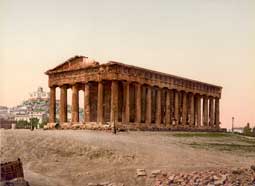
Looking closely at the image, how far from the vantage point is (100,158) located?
19.8m

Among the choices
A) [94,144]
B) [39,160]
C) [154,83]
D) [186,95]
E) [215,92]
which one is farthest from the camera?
[215,92]

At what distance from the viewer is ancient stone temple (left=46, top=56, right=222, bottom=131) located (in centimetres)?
3797

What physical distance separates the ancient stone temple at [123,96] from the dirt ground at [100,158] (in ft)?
38.2

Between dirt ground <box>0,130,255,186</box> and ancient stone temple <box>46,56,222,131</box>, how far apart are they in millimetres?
11658

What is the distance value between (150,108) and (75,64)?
744cm

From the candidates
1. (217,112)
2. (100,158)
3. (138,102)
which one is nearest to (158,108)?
(138,102)

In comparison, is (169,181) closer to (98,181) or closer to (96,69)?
(98,181)

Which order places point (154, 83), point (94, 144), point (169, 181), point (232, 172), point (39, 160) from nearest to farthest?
point (169, 181) → point (232, 172) → point (39, 160) → point (94, 144) → point (154, 83)

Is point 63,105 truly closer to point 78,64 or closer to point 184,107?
point 78,64

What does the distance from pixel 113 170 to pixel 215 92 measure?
38.0 m

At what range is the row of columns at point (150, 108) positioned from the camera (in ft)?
126

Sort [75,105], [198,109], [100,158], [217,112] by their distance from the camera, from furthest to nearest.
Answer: [217,112] < [198,109] < [75,105] < [100,158]

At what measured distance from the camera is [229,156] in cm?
2197

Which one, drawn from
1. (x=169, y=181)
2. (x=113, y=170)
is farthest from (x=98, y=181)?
(x=169, y=181)
